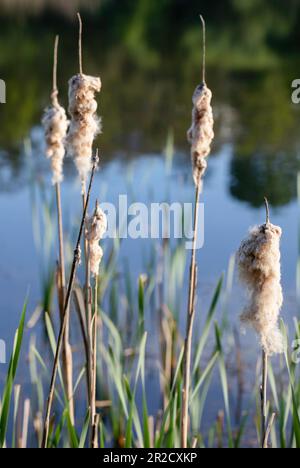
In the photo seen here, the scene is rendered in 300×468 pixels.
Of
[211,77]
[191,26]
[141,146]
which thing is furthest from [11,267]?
[191,26]

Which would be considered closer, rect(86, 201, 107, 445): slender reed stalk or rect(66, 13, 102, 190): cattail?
rect(86, 201, 107, 445): slender reed stalk

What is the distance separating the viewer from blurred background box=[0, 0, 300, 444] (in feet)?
17.5

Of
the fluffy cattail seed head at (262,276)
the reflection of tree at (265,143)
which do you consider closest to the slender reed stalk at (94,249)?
the fluffy cattail seed head at (262,276)

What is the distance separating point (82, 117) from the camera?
1.76 meters

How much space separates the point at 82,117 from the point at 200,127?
0.89 ft

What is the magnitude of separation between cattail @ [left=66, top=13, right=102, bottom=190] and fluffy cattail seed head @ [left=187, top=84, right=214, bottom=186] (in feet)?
0.74

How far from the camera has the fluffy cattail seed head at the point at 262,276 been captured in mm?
1481

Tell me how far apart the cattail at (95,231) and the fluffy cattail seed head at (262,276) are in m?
0.29

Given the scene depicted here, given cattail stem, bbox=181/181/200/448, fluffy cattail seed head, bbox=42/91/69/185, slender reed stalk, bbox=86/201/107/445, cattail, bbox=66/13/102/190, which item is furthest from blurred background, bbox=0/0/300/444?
fluffy cattail seed head, bbox=42/91/69/185

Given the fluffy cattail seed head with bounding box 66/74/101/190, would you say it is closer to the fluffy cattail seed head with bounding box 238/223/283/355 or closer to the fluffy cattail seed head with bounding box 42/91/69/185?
the fluffy cattail seed head with bounding box 42/91/69/185

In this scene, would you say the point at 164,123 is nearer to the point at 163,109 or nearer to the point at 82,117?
the point at 163,109

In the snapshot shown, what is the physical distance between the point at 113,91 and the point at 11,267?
584 centimetres

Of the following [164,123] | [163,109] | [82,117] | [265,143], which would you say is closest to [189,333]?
[82,117]

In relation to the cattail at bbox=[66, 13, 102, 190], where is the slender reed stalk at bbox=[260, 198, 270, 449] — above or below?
below
